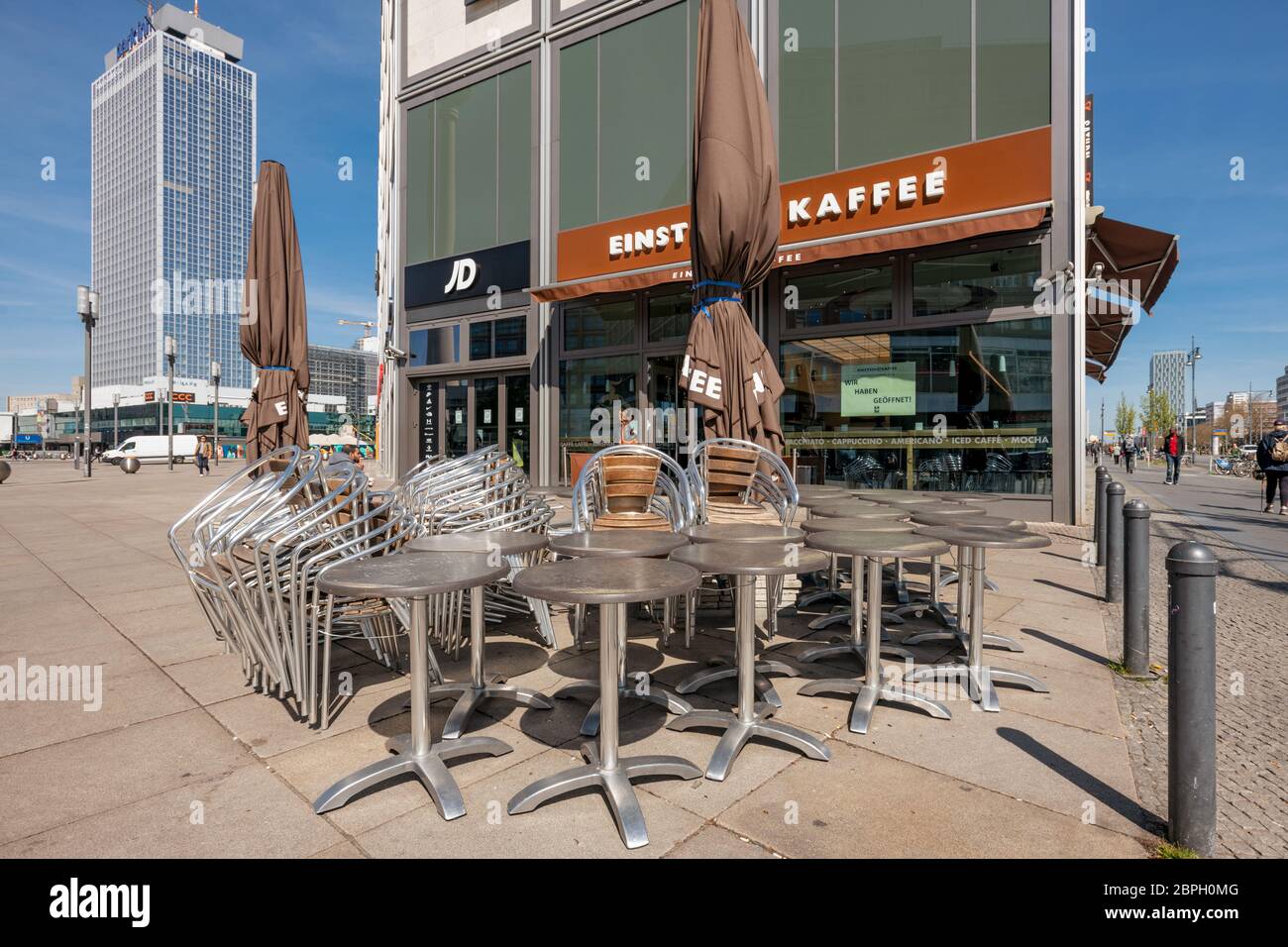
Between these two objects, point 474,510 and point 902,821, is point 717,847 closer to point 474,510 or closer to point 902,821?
point 902,821

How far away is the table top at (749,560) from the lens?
243 centimetres

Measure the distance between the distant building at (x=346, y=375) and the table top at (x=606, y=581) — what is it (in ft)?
358

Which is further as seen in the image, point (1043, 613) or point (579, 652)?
Answer: point (1043, 613)

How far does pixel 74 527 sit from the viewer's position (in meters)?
9.14

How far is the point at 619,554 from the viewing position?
9.02 feet

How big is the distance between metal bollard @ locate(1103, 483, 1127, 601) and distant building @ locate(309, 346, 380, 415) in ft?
355

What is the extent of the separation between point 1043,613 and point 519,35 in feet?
45.7

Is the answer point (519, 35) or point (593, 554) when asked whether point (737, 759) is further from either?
point (519, 35)

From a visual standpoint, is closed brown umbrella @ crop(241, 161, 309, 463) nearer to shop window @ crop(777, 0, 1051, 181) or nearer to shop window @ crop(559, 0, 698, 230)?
shop window @ crop(559, 0, 698, 230)

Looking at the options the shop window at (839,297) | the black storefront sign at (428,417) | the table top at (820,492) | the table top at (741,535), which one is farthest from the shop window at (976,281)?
the black storefront sign at (428,417)
